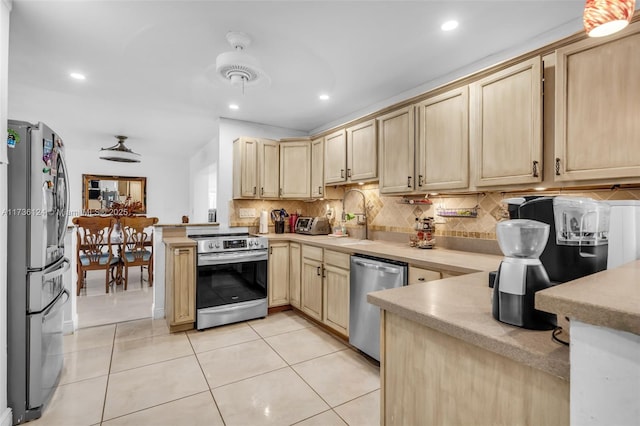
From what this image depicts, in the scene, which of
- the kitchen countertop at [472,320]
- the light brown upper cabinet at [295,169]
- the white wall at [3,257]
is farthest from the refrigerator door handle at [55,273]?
the light brown upper cabinet at [295,169]

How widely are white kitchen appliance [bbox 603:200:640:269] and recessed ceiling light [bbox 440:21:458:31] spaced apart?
1.54 metres

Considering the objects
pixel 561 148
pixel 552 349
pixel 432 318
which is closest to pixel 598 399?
pixel 552 349

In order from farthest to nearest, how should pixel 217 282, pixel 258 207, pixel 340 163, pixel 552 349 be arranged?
1. pixel 258 207
2. pixel 340 163
3. pixel 217 282
4. pixel 552 349

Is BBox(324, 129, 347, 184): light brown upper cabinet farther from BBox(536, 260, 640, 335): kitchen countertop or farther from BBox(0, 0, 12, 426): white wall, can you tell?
BBox(536, 260, 640, 335): kitchen countertop

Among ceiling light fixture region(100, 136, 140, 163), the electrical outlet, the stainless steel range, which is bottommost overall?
the stainless steel range

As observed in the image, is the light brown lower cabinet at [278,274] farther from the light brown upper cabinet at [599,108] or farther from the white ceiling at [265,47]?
the light brown upper cabinet at [599,108]

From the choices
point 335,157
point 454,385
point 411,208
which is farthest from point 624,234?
point 335,157

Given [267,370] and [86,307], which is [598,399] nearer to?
[267,370]

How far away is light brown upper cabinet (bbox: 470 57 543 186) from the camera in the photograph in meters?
1.85

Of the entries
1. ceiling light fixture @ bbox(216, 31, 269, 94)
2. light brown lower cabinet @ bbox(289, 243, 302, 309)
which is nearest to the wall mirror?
light brown lower cabinet @ bbox(289, 243, 302, 309)

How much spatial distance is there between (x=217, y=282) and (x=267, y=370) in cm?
117

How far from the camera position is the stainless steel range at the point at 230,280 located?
10.1 ft

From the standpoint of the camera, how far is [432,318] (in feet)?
2.99

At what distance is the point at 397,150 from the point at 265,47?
1353 mm
